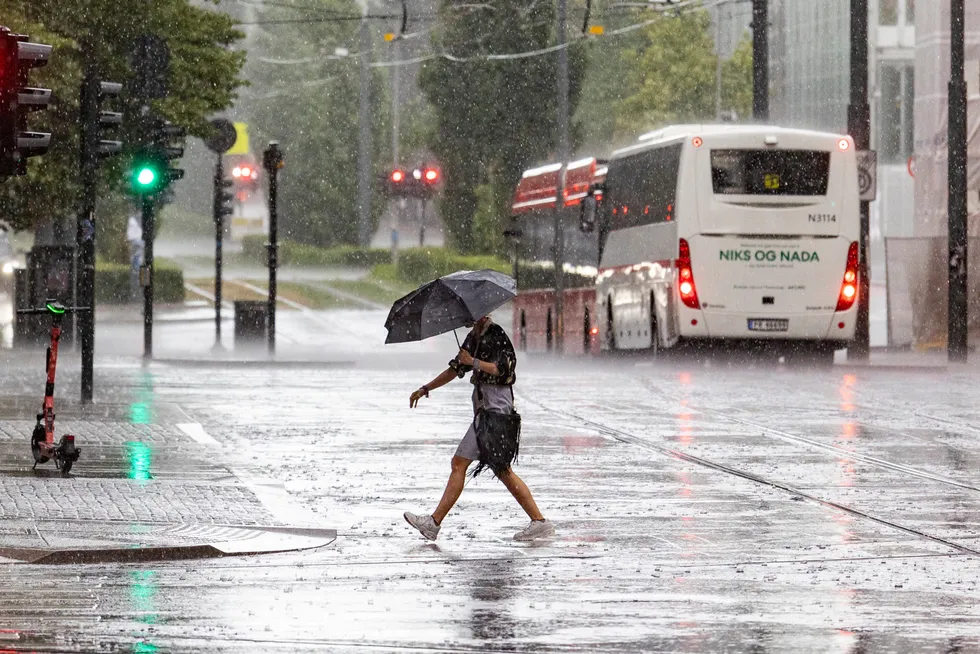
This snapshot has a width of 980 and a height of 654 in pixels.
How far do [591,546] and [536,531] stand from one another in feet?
1.43

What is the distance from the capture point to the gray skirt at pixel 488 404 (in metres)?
12.3

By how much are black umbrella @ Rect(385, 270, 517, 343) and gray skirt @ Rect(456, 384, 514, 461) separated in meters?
0.49

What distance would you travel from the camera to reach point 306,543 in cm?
1182

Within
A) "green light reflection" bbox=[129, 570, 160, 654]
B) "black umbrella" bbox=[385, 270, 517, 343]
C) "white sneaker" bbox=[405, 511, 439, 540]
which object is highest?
"black umbrella" bbox=[385, 270, 517, 343]

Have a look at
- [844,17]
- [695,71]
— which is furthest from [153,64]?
[844,17]

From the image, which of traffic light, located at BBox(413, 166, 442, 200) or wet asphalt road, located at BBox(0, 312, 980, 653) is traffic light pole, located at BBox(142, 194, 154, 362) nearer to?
wet asphalt road, located at BBox(0, 312, 980, 653)

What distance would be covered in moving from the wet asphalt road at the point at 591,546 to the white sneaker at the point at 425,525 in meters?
0.09

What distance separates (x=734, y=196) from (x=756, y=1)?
8.48m

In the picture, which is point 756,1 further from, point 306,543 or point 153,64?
point 306,543

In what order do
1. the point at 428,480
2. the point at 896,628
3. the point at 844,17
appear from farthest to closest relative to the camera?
the point at 844,17 < the point at 428,480 < the point at 896,628

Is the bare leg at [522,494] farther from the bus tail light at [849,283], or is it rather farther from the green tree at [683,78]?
the green tree at [683,78]

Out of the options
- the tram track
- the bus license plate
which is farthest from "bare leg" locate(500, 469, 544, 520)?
the bus license plate

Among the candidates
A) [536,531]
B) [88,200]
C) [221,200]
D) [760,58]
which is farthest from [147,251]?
[536,531]

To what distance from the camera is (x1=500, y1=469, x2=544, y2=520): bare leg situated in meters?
12.2
